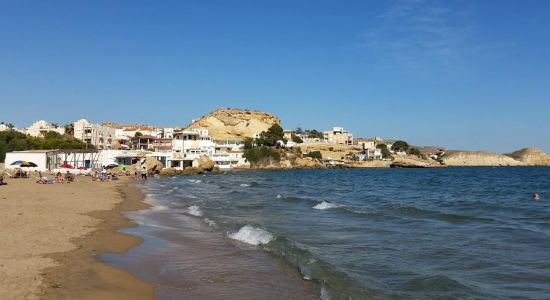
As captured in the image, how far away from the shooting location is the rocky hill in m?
175

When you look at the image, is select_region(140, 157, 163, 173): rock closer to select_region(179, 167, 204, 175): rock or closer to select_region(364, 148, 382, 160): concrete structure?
select_region(179, 167, 204, 175): rock

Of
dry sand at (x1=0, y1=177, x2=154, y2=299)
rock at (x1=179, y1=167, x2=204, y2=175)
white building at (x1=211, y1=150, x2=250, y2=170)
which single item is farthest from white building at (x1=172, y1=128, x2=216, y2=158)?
dry sand at (x1=0, y1=177, x2=154, y2=299)

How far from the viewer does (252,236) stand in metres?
16.0

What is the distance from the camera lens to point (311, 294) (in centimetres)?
921

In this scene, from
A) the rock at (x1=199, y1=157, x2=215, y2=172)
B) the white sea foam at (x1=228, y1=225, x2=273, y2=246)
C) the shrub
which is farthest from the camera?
the shrub

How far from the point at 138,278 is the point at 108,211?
1387cm

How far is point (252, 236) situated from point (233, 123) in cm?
16550

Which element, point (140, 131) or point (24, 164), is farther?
point (140, 131)

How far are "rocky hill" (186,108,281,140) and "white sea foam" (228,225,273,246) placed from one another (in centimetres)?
15376

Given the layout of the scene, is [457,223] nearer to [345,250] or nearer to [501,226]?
[501,226]

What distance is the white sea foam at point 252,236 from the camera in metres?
15.3

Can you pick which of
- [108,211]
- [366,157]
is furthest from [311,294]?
[366,157]

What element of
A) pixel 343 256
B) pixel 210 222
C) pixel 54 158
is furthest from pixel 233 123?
pixel 343 256

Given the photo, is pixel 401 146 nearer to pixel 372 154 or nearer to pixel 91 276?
pixel 372 154
